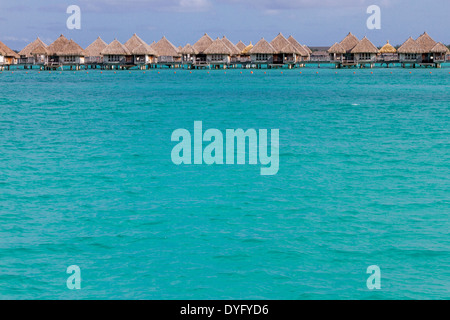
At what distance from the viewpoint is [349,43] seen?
98.9m

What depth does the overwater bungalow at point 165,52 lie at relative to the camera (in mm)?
108562

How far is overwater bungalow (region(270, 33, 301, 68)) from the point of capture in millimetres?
92375

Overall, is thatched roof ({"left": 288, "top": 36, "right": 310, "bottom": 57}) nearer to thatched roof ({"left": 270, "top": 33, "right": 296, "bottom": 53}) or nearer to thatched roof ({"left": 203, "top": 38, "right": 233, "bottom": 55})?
thatched roof ({"left": 270, "top": 33, "right": 296, "bottom": 53})

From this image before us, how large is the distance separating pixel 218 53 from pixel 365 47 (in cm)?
2278

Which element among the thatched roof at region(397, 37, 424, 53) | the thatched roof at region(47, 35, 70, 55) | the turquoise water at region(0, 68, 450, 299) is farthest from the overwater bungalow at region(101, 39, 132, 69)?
the turquoise water at region(0, 68, 450, 299)

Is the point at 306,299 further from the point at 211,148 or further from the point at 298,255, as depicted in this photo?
the point at 211,148

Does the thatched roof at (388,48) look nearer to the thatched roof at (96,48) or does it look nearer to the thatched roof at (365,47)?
the thatched roof at (365,47)

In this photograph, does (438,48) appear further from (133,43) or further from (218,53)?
(133,43)

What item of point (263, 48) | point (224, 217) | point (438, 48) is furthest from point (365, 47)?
point (224, 217)

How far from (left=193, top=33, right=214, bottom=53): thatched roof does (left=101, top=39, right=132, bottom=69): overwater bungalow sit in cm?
1077

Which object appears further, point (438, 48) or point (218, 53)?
point (218, 53)

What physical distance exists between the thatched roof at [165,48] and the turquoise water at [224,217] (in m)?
82.4

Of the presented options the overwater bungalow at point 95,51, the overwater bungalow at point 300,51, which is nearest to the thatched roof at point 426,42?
the overwater bungalow at point 300,51
